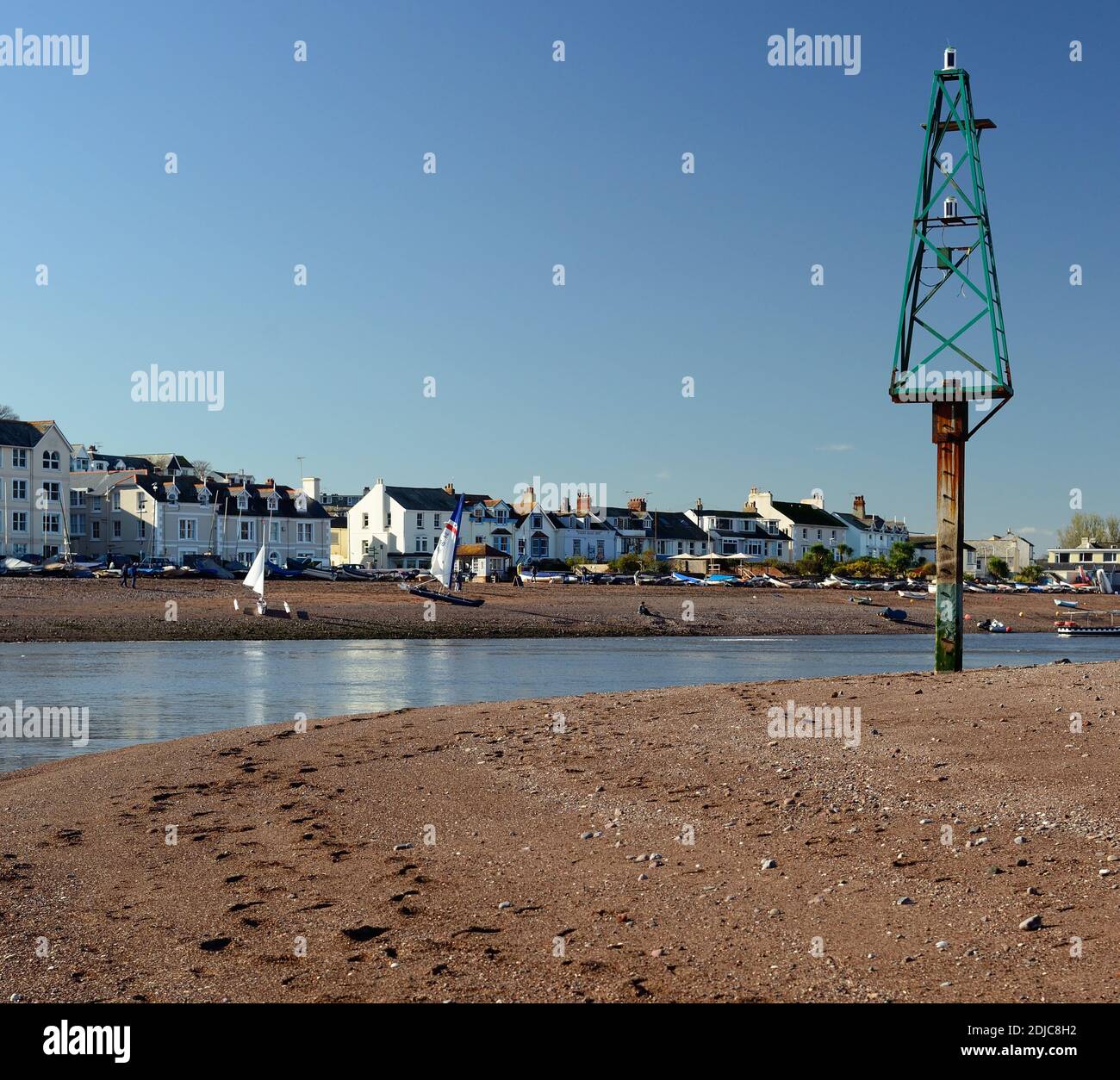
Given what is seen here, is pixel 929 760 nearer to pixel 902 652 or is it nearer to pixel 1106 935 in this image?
pixel 1106 935

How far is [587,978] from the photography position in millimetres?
8398

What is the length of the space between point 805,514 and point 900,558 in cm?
2152

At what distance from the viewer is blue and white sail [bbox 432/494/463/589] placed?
7706 centimetres

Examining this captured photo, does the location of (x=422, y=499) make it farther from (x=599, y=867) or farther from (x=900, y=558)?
(x=599, y=867)

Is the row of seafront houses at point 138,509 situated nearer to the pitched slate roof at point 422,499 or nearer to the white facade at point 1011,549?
the pitched slate roof at point 422,499

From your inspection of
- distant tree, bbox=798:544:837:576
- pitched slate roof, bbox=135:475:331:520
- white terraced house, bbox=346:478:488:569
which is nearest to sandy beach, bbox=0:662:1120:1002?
pitched slate roof, bbox=135:475:331:520

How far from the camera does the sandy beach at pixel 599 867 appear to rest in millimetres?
8484

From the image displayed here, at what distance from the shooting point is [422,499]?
434 ft

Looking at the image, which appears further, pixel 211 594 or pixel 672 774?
pixel 211 594

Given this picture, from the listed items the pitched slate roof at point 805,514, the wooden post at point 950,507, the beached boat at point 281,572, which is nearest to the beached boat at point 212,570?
the beached boat at point 281,572

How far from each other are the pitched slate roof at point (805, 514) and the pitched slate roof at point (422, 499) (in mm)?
48276

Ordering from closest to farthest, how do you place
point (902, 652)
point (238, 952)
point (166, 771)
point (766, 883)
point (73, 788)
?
point (238, 952)
point (766, 883)
point (73, 788)
point (166, 771)
point (902, 652)

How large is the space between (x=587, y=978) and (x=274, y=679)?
33185mm
